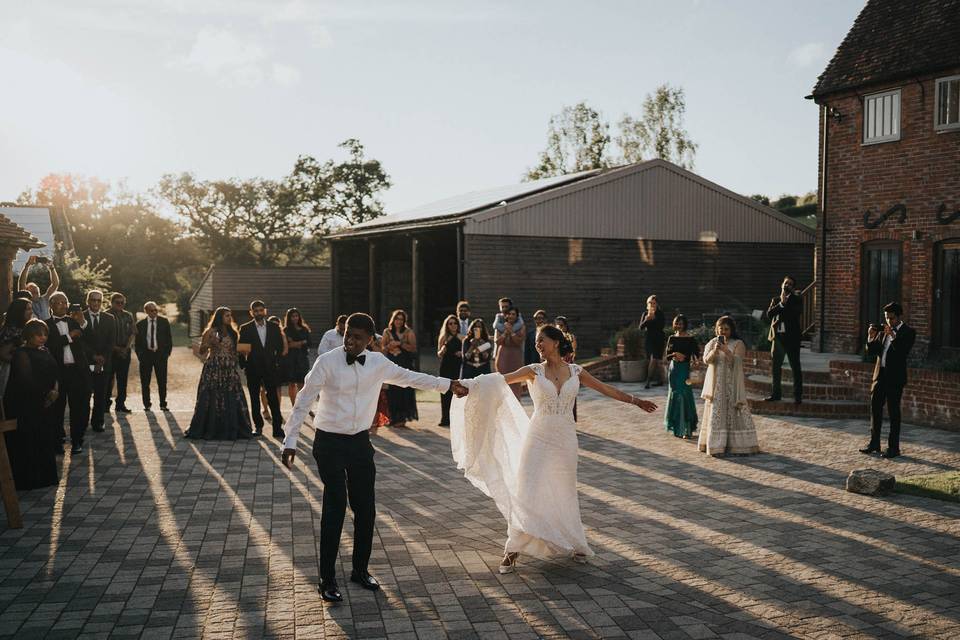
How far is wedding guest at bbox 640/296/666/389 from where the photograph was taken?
18641mm

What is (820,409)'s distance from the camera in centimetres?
1514

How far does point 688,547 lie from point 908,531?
2087 mm

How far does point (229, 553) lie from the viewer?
7289 mm

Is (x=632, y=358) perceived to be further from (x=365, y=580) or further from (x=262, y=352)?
(x=365, y=580)

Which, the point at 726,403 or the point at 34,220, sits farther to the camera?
the point at 34,220

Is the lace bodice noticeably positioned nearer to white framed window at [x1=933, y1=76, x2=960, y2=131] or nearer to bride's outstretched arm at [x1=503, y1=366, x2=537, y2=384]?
bride's outstretched arm at [x1=503, y1=366, x2=537, y2=384]

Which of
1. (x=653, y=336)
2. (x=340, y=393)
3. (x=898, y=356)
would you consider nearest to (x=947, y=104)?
(x=653, y=336)

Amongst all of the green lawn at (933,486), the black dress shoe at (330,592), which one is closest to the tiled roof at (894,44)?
the green lawn at (933,486)

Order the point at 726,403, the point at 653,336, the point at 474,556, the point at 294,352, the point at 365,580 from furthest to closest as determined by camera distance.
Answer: the point at 653,336 < the point at 294,352 < the point at 726,403 < the point at 474,556 < the point at 365,580

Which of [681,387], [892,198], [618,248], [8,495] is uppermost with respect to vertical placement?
[892,198]

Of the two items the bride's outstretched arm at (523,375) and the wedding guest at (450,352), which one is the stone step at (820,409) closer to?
the wedding guest at (450,352)

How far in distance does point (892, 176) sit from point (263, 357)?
44.4 feet

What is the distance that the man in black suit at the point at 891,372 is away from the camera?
37.6 ft

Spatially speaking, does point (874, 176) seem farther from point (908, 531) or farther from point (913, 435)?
point (908, 531)
